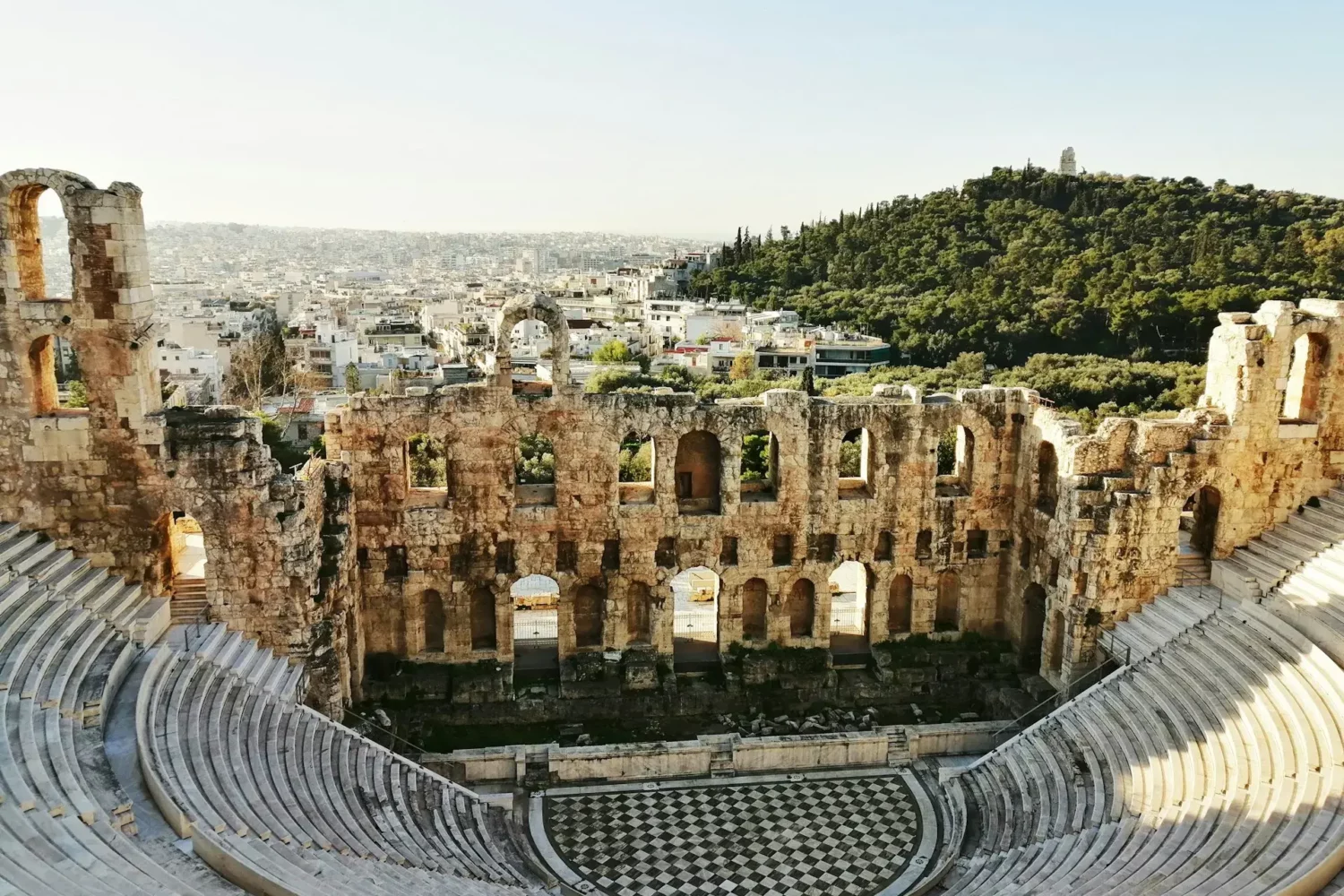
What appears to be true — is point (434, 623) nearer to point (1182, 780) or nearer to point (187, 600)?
point (187, 600)

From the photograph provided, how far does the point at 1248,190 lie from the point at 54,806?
291ft

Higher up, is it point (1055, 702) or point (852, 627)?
point (852, 627)

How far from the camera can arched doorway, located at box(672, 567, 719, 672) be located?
2488 cm

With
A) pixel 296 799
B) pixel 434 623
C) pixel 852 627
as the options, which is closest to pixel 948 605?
→ pixel 852 627

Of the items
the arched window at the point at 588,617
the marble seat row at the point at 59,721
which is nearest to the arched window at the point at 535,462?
the arched window at the point at 588,617

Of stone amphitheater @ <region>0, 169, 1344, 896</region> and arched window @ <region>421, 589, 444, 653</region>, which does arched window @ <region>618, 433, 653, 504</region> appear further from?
arched window @ <region>421, 589, 444, 653</region>

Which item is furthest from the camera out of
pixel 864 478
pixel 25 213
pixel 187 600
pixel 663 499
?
pixel 864 478

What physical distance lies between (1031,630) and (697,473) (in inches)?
362

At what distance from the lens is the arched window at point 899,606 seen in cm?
2566

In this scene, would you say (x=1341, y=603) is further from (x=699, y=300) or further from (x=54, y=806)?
(x=699, y=300)

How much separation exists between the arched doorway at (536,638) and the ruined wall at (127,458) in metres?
5.34

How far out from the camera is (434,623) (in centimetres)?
2450

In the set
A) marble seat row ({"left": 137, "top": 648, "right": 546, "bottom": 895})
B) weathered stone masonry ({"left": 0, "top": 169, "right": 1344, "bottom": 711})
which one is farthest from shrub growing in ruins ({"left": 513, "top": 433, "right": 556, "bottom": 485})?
marble seat row ({"left": 137, "top": 648, "right": 546, "bottom": 895})

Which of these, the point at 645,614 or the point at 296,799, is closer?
the point at 296,799
